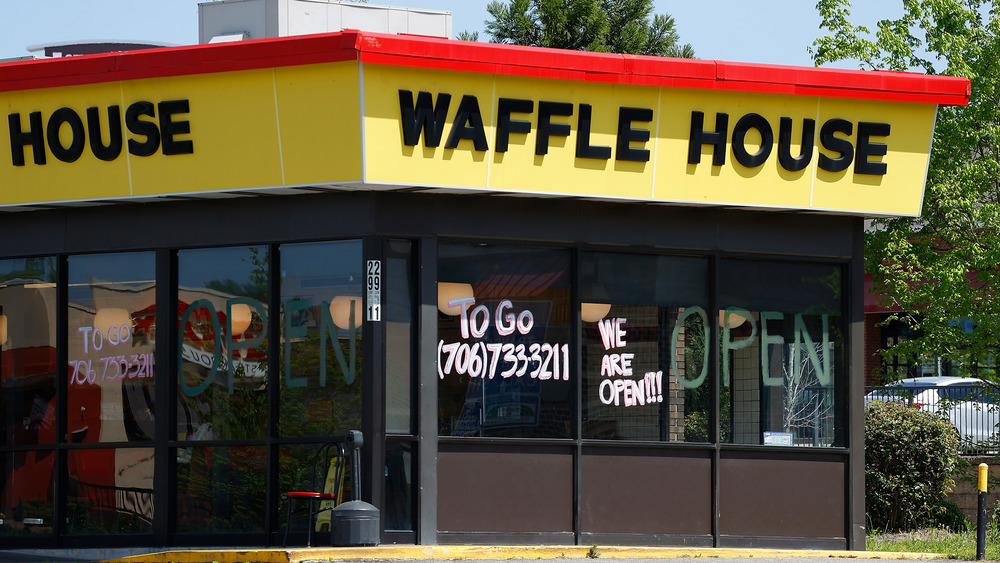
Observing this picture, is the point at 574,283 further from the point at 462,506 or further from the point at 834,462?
the point at 834,462

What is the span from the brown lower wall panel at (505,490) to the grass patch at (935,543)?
442 cm

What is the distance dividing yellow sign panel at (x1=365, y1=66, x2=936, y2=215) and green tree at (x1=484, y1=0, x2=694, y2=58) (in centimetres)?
1978

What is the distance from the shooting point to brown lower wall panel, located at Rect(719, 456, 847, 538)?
47.3 feet

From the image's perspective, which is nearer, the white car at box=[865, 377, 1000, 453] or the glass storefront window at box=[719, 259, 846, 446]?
the glass storefront window at box=[719, 259, 846, 446]

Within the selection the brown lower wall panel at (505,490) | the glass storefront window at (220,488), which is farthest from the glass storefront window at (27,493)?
the brown lower wall panel at (505,490)

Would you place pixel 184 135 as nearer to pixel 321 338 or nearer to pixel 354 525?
pixel 321 338

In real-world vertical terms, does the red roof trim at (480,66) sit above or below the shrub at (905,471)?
above

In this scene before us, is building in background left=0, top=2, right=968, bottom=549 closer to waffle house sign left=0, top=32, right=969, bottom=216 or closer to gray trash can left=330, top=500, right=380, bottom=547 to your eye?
waffle house sign left=0, top=32, right=969, bottom=216

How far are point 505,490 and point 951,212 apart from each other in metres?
9.42

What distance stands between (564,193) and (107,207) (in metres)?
5.12

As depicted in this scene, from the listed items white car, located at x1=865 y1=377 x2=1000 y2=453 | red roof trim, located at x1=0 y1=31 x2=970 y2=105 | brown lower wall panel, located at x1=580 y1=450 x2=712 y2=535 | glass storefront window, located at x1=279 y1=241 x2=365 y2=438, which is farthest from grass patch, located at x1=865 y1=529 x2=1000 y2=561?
glass storefront window, located at x1=279 y1=241 x2=365 y2=438

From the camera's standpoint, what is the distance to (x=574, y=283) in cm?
1398

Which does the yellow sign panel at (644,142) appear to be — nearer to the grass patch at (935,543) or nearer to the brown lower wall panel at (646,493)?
the brown lower wall panel at (646,493)

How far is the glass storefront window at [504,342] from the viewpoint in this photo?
44.5 ft
